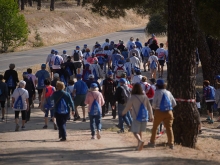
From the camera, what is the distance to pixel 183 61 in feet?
50.4

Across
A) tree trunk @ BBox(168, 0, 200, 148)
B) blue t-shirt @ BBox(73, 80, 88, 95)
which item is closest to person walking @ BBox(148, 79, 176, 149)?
tree trunk @ BBox(168, 0, 200, 148)

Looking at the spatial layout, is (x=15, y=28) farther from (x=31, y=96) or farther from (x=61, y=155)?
(x=61, y=155)

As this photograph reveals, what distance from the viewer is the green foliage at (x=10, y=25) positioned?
164ft

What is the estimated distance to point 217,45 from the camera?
85.4ft

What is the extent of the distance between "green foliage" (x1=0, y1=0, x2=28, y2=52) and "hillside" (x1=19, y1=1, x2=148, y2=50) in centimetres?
316

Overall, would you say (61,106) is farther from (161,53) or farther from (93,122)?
(161,53)

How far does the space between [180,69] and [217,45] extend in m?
11.1

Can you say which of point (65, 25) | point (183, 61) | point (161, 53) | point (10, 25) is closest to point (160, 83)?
point (183, 61)

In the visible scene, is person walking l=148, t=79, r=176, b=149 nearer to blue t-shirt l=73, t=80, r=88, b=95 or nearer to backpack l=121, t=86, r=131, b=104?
backpack l=121, t=86, r=131, b=104

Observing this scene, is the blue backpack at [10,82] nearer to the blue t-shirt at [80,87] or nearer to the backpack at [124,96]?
the blue t-shirt at [80,87]

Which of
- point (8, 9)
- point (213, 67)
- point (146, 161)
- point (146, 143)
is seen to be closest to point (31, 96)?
point (146, 143)

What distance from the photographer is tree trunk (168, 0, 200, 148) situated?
15305 mm

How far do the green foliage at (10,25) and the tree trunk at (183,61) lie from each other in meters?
36.0

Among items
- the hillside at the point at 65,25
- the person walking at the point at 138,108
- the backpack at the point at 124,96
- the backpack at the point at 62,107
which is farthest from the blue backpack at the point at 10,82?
the hillside at the point at 65,25
